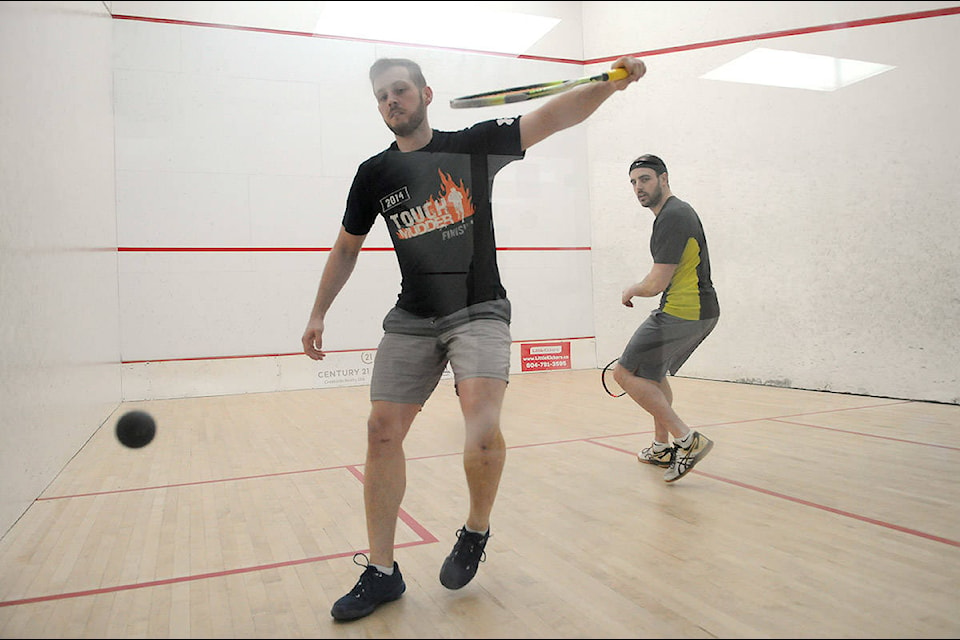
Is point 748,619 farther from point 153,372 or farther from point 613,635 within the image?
point 153,372

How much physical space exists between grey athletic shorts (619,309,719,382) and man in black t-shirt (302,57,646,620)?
85cm

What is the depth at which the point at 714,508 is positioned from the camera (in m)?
1.91

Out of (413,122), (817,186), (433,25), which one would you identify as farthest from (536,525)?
(817,186)

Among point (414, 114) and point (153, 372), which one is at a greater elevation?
point (414, 114)

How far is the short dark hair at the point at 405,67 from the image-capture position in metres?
1.40

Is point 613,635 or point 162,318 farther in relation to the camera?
point 162,318

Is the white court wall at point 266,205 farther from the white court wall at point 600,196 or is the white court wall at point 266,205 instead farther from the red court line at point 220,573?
the red court line at point 220,573

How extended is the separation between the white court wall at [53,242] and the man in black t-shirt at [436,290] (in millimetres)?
1042

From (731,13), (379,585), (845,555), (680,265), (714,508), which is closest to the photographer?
(379,585)

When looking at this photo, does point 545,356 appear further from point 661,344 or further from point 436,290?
point 436,290

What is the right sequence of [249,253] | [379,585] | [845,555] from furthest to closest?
[249,253]
[845,555]
[379,585]

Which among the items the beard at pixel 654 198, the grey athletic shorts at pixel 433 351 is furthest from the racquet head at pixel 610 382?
the grey athletic shorts at pixel 433 351

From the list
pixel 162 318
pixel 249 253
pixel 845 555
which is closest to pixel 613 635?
pixel 845 555

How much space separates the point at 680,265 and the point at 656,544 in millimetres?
782
